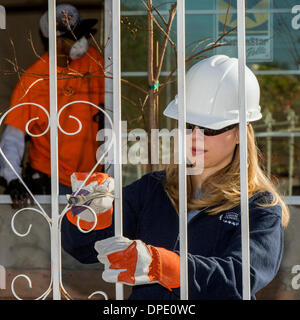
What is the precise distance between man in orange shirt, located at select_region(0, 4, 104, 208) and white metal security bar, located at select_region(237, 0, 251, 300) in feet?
4.71

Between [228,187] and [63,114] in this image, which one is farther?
[63,114]

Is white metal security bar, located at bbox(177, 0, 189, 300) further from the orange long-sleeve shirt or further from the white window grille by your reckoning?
the orange long-sleeve shirt

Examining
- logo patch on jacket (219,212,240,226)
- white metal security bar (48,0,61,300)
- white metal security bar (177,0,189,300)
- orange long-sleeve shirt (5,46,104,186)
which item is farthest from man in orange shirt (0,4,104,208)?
logo patch on jacket (219,212,240,226)

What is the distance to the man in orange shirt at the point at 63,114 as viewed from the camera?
344 centimetres

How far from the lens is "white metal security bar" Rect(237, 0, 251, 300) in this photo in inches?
78.5

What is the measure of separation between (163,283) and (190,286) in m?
0.12

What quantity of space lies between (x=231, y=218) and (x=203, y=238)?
127mm

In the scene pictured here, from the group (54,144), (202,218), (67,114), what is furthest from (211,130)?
(67,114)

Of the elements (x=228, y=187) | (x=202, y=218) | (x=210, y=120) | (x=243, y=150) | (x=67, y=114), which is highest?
(x=67, y=114)

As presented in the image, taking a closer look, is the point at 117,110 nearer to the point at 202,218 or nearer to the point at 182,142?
the point at 182,142

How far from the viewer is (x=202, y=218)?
2.14 meters

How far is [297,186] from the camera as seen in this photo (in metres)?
3.77

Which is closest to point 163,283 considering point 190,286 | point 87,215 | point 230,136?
point 190,286

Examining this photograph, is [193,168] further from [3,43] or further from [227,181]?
[3,43]
